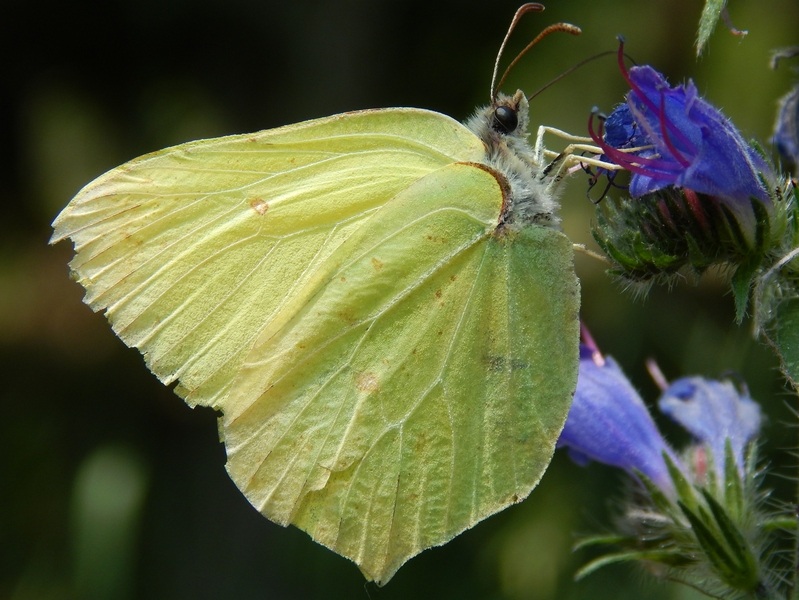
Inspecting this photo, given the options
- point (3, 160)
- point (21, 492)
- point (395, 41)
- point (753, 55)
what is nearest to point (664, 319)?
point (753, 55)

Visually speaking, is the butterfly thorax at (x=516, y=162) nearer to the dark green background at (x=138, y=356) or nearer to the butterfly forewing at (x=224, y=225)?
the butterfly forewing at (x=224, y=225)

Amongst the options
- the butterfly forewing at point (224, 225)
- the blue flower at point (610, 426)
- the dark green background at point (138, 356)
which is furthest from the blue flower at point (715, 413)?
the butterfly forewing at point (224, 225)

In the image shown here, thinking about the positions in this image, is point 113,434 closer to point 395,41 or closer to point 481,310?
point 395,41

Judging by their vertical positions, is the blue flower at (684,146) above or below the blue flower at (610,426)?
above

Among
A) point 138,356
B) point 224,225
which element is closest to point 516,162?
point 224,225

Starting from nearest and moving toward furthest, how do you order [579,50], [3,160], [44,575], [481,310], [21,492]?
[481,310], [44,575], [21,492], [579,50], [3,160]

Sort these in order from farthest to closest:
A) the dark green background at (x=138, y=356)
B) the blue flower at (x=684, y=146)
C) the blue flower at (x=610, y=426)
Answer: the dark green background at (x=138, y=356), the blue flower at (x=610, y=426), the blue flower at (x=684, y=146)

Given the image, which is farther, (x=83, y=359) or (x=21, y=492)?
(x=83, y=359)
